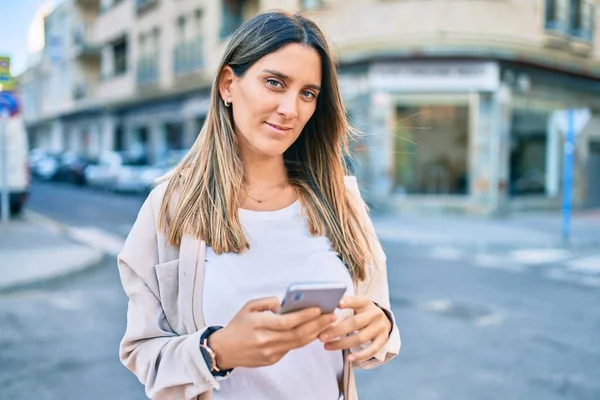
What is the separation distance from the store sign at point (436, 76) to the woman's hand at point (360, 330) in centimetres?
1653

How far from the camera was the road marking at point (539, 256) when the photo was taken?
34.2ft

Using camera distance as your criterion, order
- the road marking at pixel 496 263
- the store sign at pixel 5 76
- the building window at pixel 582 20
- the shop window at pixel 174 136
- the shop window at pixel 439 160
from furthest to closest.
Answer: the shop window at pixel 174 136
the building window at pixel 582 20
the shop window at pixel 439 160
the store sign at pixel 5 76
the road marking at pixel 496 263

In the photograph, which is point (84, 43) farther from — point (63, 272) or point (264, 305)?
point (264, 305)

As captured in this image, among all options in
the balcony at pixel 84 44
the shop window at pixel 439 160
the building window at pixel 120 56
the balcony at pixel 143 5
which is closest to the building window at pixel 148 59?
the balcony at pixel 143 5

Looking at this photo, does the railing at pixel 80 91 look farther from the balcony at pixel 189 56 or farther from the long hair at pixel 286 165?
the long hair at pixel 286 165

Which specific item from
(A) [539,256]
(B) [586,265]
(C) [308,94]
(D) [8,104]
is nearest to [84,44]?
(D) [8,104]

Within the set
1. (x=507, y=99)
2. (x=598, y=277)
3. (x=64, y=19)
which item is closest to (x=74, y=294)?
(x=598, y=277)

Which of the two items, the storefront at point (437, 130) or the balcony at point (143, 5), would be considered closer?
the storefront at point (437, 130)

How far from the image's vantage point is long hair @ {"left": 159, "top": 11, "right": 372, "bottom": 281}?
1.48 metres

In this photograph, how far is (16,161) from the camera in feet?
47.5

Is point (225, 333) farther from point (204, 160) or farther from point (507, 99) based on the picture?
point (507, 99)

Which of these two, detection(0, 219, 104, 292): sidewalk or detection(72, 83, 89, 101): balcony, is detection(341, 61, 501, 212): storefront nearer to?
detection(0, 219, 104, 292): sidewalk

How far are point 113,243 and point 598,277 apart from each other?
8.04m

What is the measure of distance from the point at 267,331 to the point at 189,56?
86.1 ft
